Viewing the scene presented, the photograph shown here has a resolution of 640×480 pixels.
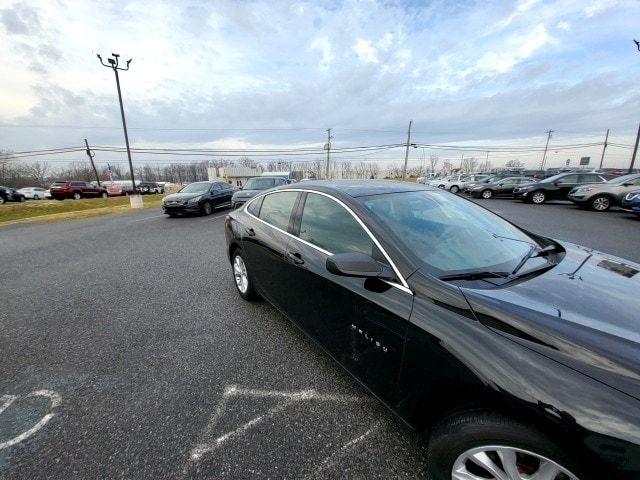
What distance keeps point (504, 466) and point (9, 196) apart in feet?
130

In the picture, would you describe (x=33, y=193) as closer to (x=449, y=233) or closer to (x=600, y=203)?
(x=449, y=233)

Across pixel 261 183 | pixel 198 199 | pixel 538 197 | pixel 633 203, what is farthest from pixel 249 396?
pixel 538 197

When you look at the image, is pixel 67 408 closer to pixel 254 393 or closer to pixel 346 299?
pixel 254 393

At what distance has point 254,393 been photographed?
2225 millimetres

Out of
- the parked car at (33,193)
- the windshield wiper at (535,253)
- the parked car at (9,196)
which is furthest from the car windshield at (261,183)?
the parked car at (33,193)

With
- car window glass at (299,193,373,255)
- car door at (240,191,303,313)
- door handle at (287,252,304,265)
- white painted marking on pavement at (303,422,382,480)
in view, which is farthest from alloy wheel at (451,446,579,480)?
car door at (240,191,303,313)

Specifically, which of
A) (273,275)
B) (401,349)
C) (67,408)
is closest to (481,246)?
(401,349)

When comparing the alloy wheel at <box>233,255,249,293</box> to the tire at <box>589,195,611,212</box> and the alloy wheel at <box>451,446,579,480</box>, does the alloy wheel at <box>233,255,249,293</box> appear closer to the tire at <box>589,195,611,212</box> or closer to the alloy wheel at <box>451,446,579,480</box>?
the alloy wheel at <box>451,446,579,480</box>

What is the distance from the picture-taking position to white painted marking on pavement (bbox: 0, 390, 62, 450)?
185 centimetres

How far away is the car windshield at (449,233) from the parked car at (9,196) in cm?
3652

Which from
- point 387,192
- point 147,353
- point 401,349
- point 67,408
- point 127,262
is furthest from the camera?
point 127,262

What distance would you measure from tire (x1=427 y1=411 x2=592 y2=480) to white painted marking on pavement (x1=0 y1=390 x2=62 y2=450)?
253cm

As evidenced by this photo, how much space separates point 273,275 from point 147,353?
139 cm

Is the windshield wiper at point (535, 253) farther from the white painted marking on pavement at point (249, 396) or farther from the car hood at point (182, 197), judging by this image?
the car hood at point (182, 197)
